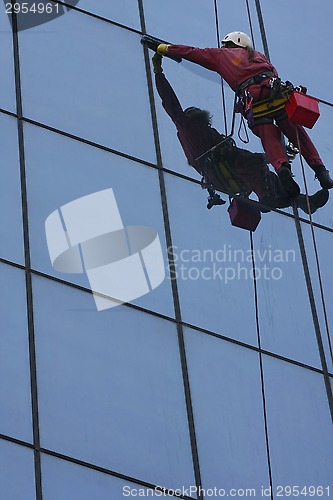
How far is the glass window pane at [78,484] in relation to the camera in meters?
9.76

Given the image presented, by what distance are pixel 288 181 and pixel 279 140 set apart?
13.9 inches

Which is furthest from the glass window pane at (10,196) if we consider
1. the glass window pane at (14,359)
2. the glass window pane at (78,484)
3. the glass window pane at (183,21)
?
the glass window pane at (183,21)

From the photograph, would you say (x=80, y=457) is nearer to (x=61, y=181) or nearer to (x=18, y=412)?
(x=18, y=412)

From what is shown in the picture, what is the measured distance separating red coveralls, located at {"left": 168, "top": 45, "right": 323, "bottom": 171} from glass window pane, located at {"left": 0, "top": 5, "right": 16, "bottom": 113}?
1415 mm

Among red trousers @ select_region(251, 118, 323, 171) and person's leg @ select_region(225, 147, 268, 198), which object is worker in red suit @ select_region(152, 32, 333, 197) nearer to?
red trousers @ select_region(251, 118, 323, 171)

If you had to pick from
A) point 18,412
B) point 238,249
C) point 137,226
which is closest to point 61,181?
point 137,226

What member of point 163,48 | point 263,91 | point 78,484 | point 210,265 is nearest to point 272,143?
point 263,91

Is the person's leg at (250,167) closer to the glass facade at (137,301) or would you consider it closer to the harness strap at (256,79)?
the glass facade at (137,301)

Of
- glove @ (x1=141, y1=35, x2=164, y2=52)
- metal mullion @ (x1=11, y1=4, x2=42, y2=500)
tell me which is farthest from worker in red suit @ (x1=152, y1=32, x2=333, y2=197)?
metal mullion @ (x1=11, y1=4, x2=42, y2=500)

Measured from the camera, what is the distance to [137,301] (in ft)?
36.2

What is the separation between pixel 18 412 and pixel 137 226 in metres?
2.16

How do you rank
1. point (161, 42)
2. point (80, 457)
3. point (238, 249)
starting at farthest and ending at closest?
point (161, 42)
point (238, 249)
point (80, 457)

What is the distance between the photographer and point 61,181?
38.1ft

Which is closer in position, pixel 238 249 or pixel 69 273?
pixel 69 273
